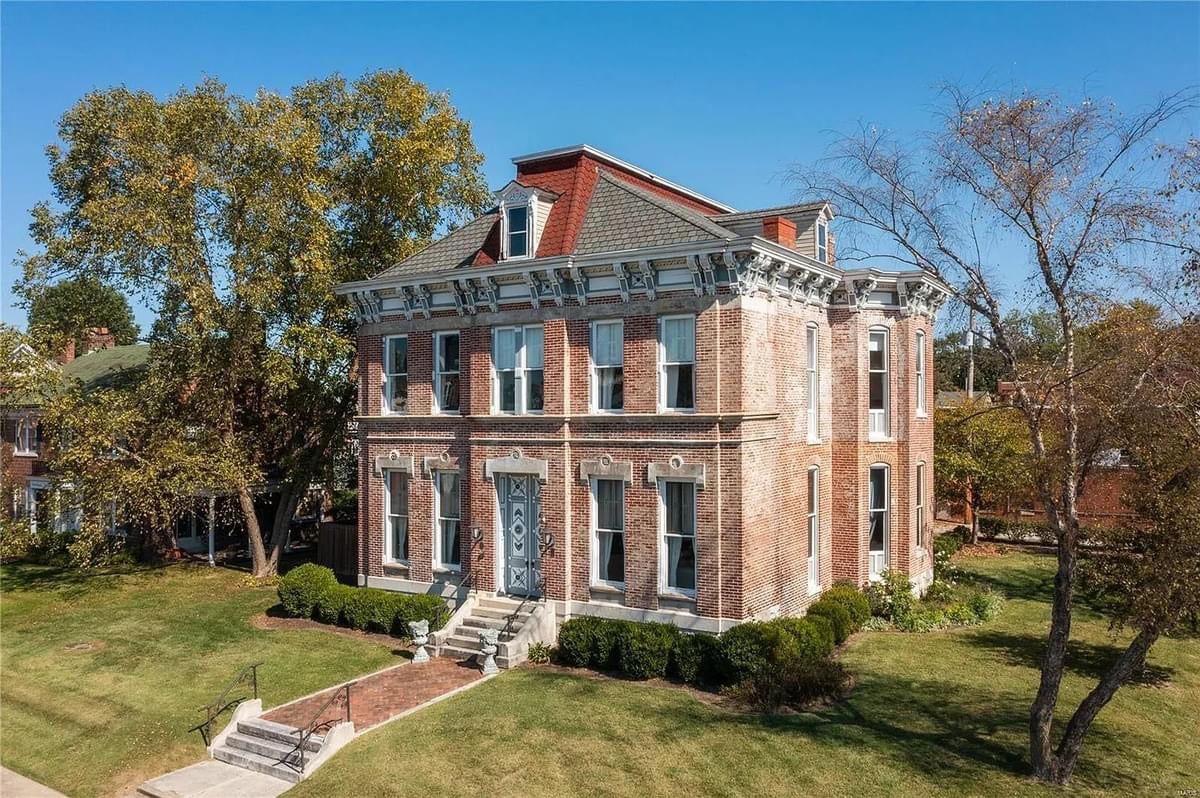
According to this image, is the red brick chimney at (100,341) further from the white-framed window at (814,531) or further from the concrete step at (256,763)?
→ the white-framed window at (814,531)

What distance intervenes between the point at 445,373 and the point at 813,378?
927 cm

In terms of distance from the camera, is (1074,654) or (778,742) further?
(1074,654)

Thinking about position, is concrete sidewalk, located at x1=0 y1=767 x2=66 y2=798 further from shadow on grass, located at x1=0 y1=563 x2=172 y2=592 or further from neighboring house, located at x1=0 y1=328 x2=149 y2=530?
neighboring house, located at x1=0 y1=328 x2=149 y2=530

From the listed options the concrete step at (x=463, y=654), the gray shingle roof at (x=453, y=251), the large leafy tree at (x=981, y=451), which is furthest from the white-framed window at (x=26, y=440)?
the large leafy tree at (x=981, y=451)

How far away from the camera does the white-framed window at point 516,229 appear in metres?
20.7

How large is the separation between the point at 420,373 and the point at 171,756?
1045cm

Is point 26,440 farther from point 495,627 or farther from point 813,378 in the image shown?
point 813,378

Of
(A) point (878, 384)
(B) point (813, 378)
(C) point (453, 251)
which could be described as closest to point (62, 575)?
Answer: (C) point (453, 251)

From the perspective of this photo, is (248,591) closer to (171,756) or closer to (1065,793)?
(171,756)

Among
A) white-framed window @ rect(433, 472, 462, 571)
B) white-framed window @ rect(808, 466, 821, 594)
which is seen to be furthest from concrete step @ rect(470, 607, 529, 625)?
white-framed window @ rect(808, 466, 821, 594)

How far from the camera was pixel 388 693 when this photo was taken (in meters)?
17.0

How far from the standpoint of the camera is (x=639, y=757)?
13664mm

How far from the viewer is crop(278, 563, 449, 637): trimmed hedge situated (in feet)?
67.3

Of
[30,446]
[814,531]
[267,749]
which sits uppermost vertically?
[30,446]
